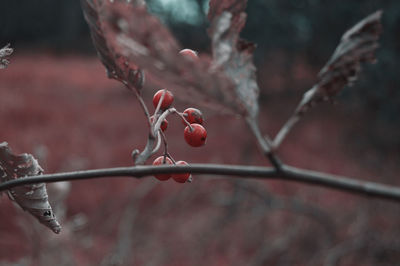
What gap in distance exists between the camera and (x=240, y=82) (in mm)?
230

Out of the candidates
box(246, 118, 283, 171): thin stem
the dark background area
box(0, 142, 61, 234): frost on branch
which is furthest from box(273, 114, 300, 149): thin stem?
the dark background area

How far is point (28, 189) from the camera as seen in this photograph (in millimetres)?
272

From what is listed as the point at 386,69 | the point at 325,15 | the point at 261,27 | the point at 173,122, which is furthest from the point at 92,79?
the point at 386,69

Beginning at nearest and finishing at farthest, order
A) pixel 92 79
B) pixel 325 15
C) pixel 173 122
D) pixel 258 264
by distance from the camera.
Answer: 1. pixel 258 264
2. pixel 325 15
3. pixel 173 122
4. pixel 92 79

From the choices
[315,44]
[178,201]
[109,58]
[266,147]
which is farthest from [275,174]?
[315,44]

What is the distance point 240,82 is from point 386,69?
1940mm

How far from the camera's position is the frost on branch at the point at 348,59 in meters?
0.21

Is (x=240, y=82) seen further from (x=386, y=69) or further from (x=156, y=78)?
(x=386, y=69)

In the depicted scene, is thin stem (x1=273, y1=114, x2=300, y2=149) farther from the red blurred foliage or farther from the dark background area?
the dark background area

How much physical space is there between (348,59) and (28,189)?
9.3 inches

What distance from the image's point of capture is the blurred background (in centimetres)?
151

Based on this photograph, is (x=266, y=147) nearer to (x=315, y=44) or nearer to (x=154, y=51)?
(x=154, y=51)

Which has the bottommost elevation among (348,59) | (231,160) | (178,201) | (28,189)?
(231,160)

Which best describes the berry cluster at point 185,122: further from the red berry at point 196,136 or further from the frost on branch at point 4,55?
the frost on branch at point 4,55
